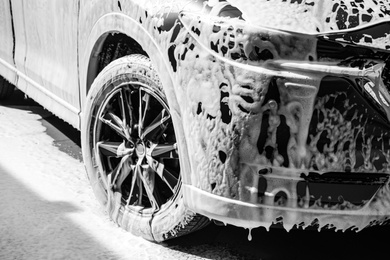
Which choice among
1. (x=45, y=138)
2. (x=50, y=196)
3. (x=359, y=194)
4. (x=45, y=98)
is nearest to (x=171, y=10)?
(x=359, y=194)

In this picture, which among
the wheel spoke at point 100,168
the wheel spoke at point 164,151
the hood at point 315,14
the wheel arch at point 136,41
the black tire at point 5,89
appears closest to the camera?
the hood at point 315,14

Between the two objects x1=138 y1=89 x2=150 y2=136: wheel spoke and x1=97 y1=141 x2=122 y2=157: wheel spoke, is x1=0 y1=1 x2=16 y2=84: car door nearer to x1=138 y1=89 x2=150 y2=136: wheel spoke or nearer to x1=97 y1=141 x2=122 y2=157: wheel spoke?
x1=97 y1=141 x2=122 y2=157: wheel spoke

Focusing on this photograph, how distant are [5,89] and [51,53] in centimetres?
216

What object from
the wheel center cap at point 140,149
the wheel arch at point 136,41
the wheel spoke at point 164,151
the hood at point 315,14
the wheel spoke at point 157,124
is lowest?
the wheel center cap at point 140,149

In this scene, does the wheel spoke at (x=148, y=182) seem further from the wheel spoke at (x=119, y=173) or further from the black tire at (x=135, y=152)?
the wheel spoke at (x=119, y=173)

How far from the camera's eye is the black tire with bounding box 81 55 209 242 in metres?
2.78

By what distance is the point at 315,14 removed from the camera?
2209 mm

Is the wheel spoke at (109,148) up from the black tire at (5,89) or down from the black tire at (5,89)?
up

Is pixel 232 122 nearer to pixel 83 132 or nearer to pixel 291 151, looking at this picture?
pixel 291 151

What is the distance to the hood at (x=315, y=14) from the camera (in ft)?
7.18

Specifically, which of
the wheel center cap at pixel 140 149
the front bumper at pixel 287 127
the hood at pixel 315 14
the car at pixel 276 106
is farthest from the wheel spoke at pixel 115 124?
the hood at pixel 315 14

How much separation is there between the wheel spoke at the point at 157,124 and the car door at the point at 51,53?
849 millimetres

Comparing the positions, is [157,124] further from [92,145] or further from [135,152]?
[92,145]

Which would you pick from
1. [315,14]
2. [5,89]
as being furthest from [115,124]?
[5,89]
